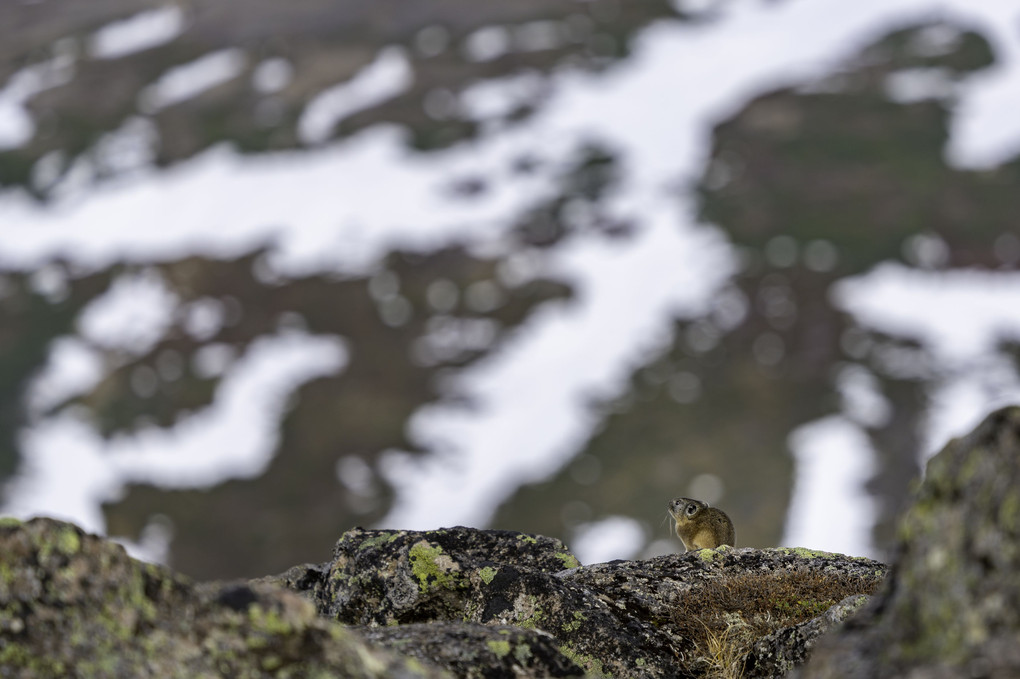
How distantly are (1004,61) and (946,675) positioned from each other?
20344 centimetres

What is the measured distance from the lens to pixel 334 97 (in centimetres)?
18888

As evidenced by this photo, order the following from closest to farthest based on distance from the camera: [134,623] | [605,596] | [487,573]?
1. [134,623]
2. [487,573]
3. [605,596]

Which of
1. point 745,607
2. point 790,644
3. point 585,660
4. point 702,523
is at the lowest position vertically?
point 790,644

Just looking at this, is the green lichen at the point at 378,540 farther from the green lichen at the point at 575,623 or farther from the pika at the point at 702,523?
the pika at the point at 702,523

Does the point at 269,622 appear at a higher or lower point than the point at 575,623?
lower

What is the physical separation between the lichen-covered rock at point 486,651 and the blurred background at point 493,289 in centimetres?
7607

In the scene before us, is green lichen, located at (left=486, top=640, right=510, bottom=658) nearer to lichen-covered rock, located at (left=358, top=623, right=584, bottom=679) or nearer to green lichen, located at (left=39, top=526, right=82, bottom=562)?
lichen-covered rock, located at (left=358, top=623, right=584, bottom=679)

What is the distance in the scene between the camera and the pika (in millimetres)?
14391

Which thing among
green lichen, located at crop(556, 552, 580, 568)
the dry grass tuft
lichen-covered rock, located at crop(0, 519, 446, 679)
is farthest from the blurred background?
lichen-covered rock, located at crop(0, 519, 446, 679)

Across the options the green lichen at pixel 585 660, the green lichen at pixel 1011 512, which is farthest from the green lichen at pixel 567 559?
the green lichen at pixel 1011 512

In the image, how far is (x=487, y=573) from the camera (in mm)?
10344

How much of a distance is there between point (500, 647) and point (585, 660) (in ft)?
6.68

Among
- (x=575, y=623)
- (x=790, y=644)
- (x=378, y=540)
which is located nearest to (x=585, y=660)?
(x=575, y=623)

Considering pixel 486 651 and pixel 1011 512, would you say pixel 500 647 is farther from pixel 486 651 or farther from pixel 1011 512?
pixel 1011 512
